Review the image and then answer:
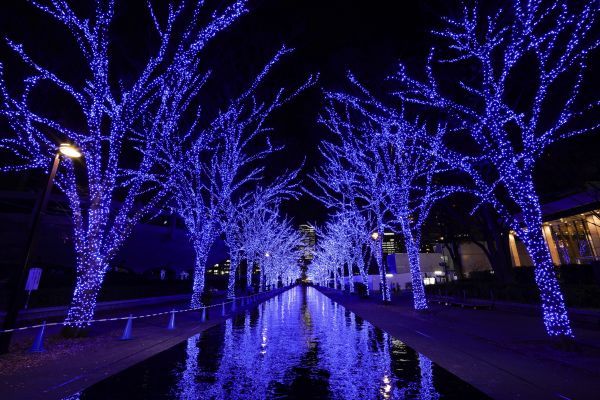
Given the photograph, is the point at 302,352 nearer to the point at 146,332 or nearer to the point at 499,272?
the point at 146,332

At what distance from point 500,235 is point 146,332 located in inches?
1030

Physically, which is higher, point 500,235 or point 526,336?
point 500,235

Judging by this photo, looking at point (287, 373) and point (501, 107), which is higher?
point (501, 107)

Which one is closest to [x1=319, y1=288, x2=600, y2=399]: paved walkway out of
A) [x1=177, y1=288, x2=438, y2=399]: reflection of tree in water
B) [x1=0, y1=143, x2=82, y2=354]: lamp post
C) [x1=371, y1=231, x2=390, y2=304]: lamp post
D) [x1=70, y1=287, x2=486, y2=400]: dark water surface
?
[x1=70, y1=287, x2=486, y2=400]: dark water surface

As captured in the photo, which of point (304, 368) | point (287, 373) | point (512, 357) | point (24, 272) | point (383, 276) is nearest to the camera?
point (287, 373)

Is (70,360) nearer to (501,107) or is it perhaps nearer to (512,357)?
(512,357)

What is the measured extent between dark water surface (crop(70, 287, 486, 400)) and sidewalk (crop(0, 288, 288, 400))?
1.49 feet

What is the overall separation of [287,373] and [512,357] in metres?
5.39

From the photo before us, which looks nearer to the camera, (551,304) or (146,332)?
(551,304)

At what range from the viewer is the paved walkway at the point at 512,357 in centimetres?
570

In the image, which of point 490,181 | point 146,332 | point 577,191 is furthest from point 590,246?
point 146,332

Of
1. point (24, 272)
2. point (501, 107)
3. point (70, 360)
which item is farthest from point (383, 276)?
point (24, 272)

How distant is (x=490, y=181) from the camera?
26.5 metres

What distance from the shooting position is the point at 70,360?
26.2 feet
